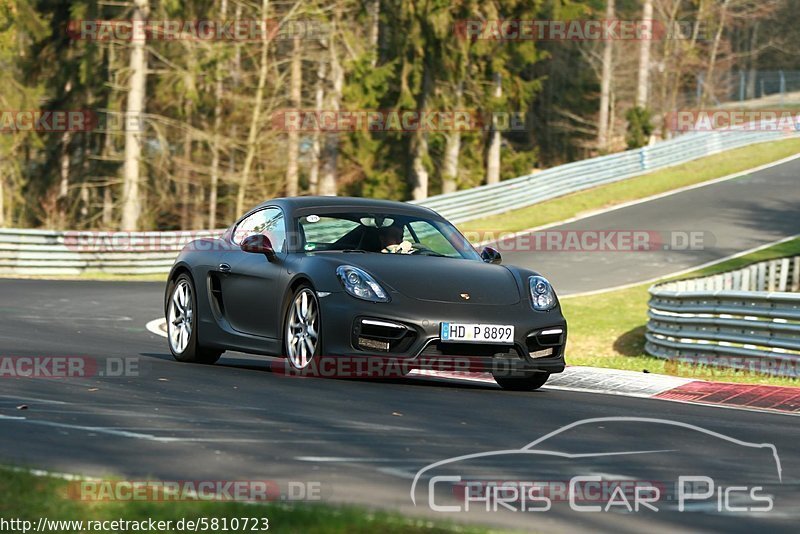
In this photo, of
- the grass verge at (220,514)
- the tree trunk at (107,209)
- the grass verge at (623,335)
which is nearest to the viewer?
the grass verge at (220,514)

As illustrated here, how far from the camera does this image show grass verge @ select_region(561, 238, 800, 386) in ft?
47.9

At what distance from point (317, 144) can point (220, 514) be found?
46.6 metres

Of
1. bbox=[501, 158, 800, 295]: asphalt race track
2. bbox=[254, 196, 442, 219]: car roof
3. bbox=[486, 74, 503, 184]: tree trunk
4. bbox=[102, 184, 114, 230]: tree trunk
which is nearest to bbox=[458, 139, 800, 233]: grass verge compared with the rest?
bbox=[501, 158, 800, 295]: asphalt race track

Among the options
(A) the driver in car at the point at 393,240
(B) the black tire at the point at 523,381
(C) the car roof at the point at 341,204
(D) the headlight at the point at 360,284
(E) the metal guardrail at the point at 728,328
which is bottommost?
(E) the metal guardrail at the point at 728,328

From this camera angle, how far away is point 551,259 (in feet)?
101

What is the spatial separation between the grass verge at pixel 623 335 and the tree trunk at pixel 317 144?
2249 centimetres

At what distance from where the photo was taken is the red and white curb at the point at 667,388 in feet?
34.8

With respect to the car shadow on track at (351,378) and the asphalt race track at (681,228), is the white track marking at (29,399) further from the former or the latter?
the asphalt race track at (681,228)

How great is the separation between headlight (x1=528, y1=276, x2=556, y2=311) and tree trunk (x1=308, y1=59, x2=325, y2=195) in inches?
1443

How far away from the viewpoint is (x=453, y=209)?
3719 centimetres

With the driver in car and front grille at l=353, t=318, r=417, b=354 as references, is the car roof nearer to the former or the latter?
the driver in car

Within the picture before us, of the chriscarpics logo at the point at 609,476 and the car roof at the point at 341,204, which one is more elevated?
the car roof at the point at 341,204

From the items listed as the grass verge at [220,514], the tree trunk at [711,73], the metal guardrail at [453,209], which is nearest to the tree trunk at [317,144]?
the metal guardrail at [453,209]

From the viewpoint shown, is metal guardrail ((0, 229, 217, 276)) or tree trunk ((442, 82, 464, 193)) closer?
metal guardrail ((0, 229, 217, 276))
